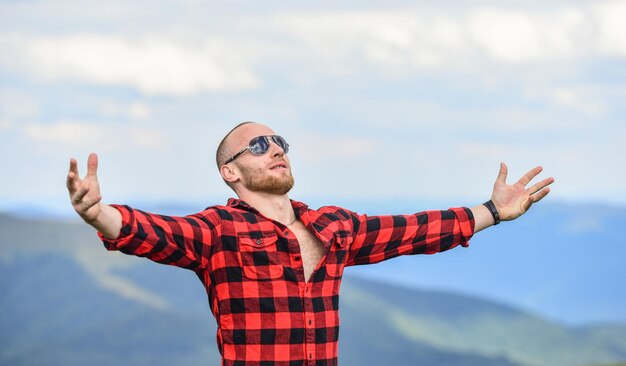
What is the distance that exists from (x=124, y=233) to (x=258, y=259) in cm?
94

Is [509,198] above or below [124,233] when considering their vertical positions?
above

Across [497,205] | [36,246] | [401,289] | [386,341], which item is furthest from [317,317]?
[401,289]

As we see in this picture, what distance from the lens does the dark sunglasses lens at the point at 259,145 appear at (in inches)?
293

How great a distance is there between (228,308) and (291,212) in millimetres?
830

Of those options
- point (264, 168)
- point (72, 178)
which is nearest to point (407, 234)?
point (264, 168)

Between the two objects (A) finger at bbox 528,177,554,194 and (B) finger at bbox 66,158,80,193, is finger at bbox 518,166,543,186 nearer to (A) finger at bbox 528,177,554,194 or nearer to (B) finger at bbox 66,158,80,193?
(A) finger at bbox 528,177,554,194

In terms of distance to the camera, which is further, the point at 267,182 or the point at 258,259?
the point at 267,182

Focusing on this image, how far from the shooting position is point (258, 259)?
7059 millimetres

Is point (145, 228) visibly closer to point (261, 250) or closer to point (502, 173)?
point (261, 250)

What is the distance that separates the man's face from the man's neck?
1.6 inches

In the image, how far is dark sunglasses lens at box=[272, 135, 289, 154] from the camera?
7.51m

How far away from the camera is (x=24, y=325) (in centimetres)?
4331

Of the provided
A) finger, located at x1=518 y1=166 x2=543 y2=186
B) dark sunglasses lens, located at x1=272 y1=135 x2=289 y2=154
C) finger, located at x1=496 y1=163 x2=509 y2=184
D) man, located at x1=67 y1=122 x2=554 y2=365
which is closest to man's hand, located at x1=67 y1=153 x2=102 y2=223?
man, located at x1=67 y1=122 x2=554 y2=365

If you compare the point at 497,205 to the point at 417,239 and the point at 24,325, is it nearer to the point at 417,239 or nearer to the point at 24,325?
the point at 417,239
